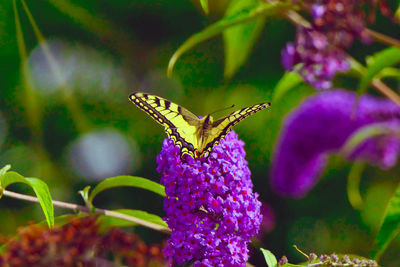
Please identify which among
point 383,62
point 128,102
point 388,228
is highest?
point 383,62

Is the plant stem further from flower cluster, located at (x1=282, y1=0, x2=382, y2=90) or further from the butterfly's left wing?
flower cluster, located at (x1=282, y1=0, x2=382, y2=90)

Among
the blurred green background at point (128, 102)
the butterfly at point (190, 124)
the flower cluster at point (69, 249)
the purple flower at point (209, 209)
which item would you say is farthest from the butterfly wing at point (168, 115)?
the blurred green background at point (128, 102)

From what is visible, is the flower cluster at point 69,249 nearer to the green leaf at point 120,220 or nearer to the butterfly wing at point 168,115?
the green leaf at point 120,220

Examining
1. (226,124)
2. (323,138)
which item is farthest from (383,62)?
(323,138)

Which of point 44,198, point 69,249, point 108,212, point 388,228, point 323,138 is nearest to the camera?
point 69,249

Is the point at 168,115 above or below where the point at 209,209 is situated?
above

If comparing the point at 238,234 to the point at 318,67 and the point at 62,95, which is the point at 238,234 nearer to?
the point at 318,67

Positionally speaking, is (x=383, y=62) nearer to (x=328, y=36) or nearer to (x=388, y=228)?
(x=328, y=36)
